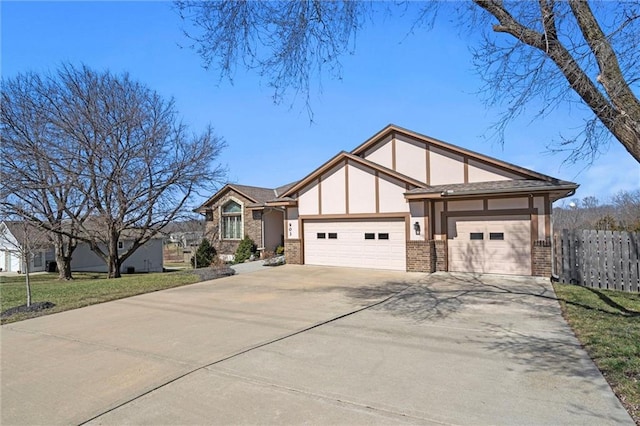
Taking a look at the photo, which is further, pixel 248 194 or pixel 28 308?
pixel 248 194

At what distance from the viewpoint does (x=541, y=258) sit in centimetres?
1332

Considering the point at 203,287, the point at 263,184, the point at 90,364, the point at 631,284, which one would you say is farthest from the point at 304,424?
the point at 263,184

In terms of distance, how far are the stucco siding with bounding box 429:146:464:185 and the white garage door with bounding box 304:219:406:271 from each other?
2.39m

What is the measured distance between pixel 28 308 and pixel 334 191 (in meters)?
11.2

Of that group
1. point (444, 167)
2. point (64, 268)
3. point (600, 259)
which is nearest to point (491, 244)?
point (600, 259)

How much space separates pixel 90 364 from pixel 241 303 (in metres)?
4.48

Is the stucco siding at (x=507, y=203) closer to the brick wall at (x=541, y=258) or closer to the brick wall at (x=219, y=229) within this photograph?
the brick wall at (x=541, y=258)

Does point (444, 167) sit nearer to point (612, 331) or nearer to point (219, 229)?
point (612, 331)

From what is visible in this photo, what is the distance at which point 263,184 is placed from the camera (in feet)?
106

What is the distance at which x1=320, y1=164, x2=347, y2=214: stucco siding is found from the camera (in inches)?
666

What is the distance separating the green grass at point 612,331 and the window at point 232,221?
61.0ft

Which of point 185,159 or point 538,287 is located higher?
point 185,159

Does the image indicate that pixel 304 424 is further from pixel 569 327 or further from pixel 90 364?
pixel 569 327

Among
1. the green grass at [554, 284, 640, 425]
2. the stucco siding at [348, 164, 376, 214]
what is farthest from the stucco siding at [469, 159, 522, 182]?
the green grass at [554, 284, 640, 425]
